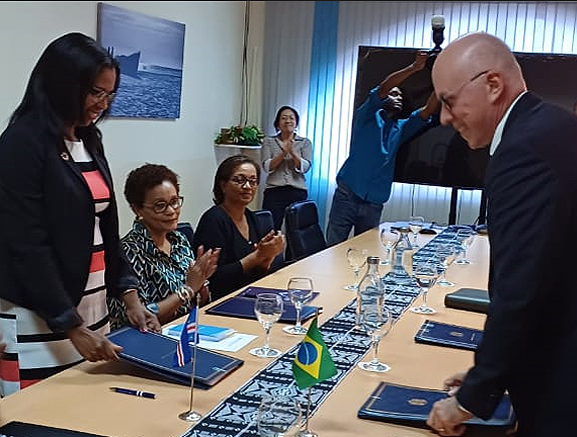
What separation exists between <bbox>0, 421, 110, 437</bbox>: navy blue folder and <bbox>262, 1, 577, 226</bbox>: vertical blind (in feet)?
15.6

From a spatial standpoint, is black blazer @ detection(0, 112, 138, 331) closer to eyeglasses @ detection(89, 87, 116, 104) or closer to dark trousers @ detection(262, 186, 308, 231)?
eyeglasses @ detection(89, 87, 116, 104)

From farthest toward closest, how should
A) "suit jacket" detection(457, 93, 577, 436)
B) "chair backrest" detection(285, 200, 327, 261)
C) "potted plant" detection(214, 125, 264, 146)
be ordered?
"potted plant" detection(214, 125, 264, 146)
"chair backrest" detection(285, 200, 327, 261)
"suit jacket" detection(457, 93, 577, 436)

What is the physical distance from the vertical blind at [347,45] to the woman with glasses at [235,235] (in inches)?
115

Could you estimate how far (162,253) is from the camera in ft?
8.61

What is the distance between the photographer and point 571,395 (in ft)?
4.23

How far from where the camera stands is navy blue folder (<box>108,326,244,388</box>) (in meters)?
1.66

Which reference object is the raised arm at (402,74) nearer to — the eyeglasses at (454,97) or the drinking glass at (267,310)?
the drinking glass at (267,310)

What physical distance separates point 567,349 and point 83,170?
1.30m

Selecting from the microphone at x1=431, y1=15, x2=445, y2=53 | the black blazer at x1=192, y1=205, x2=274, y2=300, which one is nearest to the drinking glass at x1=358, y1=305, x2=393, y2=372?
the black blazer at x1=192, y1=205, x2=274, y2=300

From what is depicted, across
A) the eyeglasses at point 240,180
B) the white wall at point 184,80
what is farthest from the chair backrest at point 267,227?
the white wall at point 184,80

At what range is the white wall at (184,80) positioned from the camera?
3.75 m

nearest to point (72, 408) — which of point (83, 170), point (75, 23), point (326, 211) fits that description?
point (83, 170)

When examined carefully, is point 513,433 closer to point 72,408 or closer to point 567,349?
point 567,349

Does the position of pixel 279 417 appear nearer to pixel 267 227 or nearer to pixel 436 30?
pixel 267 227
